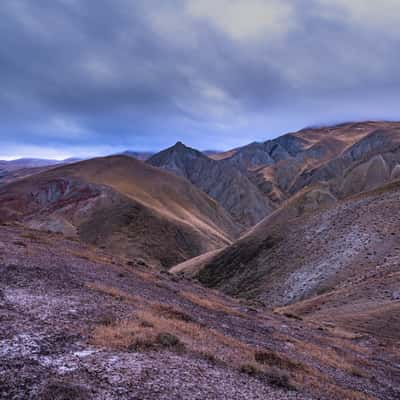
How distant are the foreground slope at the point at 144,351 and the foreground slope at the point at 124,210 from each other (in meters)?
53.5

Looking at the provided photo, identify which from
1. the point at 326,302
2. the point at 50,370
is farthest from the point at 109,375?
the point at 326,302

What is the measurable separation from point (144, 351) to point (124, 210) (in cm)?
7794

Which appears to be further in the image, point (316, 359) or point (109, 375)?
point (316, 359)

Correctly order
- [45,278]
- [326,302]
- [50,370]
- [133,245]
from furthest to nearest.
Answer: [133,245]
[326,302]
[45,278]
[50,370]

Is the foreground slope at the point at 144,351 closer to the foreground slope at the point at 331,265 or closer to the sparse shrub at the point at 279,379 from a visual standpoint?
the sparse shrub at the point at 279,379

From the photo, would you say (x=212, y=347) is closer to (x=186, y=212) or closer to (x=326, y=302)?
(x=326, y=302)

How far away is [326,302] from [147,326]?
22243 millimetres

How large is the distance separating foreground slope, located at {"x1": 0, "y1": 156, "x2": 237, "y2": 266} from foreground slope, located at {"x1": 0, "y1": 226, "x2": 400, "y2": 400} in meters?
53.5

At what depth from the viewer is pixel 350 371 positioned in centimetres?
1321

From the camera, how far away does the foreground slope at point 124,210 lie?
76.8 metres

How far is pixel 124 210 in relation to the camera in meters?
85.1

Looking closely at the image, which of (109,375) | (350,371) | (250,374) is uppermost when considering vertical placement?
(109,375)

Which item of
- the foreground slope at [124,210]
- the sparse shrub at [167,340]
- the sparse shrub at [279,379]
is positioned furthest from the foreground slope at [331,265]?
the foreground slope at [124,210]

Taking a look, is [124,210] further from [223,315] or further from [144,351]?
[144,351]
